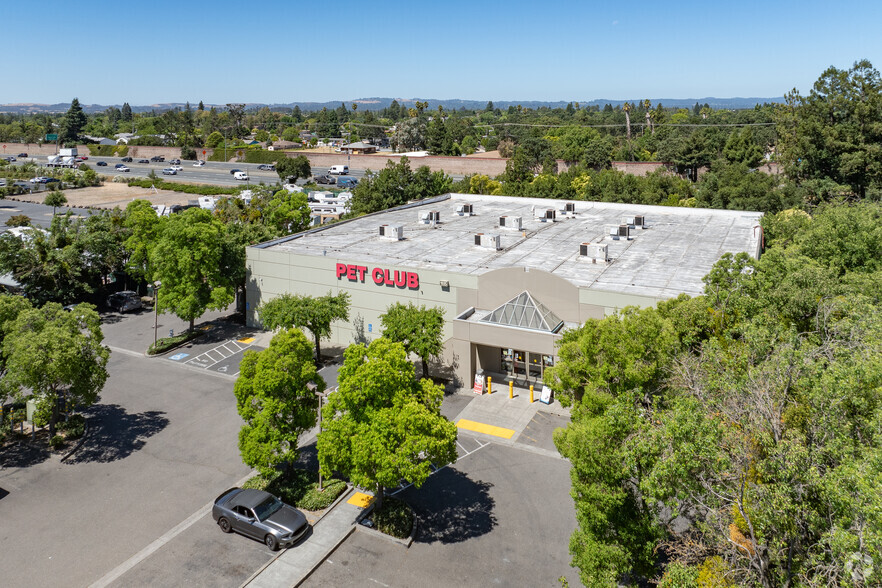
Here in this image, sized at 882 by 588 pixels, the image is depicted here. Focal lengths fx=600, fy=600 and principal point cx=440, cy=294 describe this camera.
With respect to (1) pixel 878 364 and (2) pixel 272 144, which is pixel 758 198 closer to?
(1) pixel 878 364

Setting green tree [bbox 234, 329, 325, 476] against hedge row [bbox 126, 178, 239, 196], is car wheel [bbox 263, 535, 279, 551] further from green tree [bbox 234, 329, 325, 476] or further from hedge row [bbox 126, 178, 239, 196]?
hedge row [bbox 126, 178, 239, 196]

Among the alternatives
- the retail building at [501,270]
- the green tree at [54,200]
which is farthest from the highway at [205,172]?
the retail building at [501,270]

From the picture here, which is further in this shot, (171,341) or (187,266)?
(171,341)

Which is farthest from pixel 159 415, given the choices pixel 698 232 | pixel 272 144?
pixel 272 144

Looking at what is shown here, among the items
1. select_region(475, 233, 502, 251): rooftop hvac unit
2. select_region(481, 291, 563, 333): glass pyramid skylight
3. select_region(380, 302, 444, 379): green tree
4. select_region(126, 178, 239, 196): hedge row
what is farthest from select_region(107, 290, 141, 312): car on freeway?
select_region(126, 178, 239, 196): hedge row

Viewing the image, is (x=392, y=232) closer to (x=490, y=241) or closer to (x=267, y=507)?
(x=490, y=241)

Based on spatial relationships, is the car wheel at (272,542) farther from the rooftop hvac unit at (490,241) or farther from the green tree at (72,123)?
the green tree at (72,123)

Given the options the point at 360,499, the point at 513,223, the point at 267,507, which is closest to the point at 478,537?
the point at 360,499
